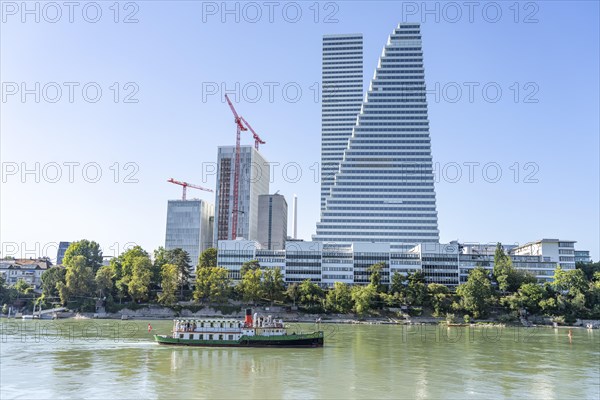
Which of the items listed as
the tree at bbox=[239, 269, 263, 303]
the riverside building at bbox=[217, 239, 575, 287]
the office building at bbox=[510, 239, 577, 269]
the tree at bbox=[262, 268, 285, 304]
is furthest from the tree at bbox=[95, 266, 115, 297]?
the office building at bbox=[510, 239, 577, 269]

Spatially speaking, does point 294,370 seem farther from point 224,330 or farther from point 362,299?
point 362,299

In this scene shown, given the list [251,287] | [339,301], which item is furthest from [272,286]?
[339,301]

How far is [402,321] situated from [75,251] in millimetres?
96066

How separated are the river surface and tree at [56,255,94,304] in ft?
202

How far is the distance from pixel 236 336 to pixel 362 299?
214ft

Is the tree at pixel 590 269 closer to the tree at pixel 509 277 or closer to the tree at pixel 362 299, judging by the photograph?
the tree at pixel 509 277

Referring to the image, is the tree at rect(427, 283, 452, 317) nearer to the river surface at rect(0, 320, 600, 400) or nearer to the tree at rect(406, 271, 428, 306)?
the tree at rect(406, 271, 428, 306)

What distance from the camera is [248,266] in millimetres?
147875

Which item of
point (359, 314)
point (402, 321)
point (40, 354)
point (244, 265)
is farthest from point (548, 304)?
point (40, 354)

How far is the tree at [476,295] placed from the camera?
126 m

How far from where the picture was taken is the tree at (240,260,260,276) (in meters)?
146

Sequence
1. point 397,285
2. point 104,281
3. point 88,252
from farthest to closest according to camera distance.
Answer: point 88,252 → point 397,285 → point 104,281

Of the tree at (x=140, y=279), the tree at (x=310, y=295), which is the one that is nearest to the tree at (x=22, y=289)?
the tree at (x=140, y=279)

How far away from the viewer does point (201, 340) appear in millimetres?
68688
